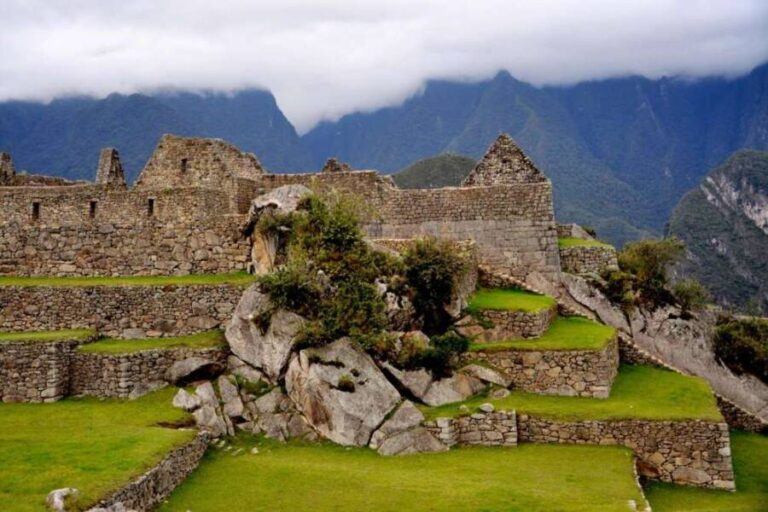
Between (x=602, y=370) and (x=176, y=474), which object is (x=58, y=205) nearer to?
(x=176, y=474)

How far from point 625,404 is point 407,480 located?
6901 mm

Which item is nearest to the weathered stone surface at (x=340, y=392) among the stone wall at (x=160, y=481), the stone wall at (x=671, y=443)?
the stone wall at (x=160, y=481)

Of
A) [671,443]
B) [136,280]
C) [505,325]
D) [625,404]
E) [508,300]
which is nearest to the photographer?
[671,443]

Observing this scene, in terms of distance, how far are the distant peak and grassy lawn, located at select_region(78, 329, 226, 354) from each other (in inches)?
503

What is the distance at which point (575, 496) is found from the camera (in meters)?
14.0

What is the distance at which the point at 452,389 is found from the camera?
1905 cm

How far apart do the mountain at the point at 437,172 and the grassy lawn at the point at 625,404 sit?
3632 centimetres

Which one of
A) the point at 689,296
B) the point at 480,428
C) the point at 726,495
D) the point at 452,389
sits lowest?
the point at 726,495

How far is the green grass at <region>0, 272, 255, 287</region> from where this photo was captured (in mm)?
22219

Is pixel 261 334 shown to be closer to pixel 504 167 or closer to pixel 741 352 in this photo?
pixel 504 167

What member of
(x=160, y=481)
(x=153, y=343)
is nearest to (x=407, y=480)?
(x=160, y=481)

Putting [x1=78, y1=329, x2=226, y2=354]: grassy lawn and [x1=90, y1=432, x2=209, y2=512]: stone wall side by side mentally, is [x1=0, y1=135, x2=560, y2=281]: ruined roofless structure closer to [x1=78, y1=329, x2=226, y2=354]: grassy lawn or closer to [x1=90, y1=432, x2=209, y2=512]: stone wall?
[x1=78, y1=329, x2=226, y2=354]: grassy lawn

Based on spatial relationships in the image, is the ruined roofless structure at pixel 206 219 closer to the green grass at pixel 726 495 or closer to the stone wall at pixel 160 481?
the green grass at pixel 726 495

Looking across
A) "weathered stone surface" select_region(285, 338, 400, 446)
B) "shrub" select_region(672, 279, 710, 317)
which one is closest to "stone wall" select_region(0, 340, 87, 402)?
"weathered stone surface" select_region(285, 338, 400, 446)
